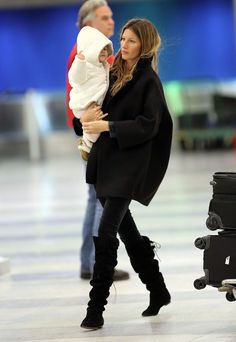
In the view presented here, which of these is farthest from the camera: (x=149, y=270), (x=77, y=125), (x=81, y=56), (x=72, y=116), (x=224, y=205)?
(x=72, y=116)

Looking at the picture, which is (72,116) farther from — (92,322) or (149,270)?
(92,322)

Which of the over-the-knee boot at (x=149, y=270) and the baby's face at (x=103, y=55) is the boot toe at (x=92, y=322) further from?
the baby's face at (x=103, y=55)

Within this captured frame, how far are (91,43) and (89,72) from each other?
164 mm

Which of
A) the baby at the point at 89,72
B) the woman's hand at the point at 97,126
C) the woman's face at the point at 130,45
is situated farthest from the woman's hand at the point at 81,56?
the woman's hand at the point at 97,126

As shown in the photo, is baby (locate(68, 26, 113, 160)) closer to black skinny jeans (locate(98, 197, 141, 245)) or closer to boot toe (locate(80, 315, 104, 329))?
black skinny jeans (locate(98, 197, 141, 245))

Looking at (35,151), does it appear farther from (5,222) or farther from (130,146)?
(130,146)

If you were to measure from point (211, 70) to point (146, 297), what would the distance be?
1565 centimetres

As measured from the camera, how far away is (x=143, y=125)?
4797 mm

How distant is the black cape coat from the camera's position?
15.8 ft

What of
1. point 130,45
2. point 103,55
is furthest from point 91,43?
point 130,45

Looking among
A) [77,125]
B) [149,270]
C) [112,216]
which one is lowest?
[149,270]

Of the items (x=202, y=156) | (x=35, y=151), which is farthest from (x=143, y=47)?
(x=35, y=151)

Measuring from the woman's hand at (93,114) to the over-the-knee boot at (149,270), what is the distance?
703mm

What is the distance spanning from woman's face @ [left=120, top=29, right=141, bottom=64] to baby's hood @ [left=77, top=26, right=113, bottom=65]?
0.10 meters
